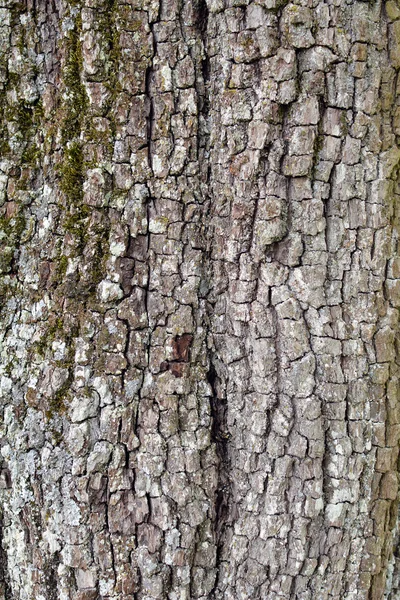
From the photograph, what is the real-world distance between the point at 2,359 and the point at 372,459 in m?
1.15

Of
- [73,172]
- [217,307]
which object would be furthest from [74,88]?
[217,307]

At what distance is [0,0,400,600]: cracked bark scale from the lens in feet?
5.21

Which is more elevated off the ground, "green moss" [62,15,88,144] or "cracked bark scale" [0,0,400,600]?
"green moss" [62,15,88,144]

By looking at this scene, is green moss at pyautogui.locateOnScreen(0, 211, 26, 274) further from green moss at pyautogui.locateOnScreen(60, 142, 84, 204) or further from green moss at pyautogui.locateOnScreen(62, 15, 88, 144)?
green moss at pyautogui.locateOnScreen(62, 15, 88, 144)

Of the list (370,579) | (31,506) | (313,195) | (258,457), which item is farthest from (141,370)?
(370,579)

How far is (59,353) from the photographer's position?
5.48 ft

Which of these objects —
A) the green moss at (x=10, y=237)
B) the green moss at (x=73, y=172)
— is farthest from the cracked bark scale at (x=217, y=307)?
the green moss at (x=10, y=237)

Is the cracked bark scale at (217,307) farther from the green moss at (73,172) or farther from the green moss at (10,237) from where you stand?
the green moss at (10,237)

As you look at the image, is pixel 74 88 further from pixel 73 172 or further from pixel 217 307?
pixel 217 307

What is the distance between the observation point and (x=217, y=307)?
167cm

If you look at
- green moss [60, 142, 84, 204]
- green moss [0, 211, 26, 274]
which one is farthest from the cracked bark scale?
green moss [0, 211, 26, 274]

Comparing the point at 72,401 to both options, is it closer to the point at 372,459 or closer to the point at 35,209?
the point at 35,209

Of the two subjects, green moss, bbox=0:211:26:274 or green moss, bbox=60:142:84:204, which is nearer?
green moss, bbox=60:142:84:204

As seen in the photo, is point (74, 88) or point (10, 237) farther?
point (10, 237)
